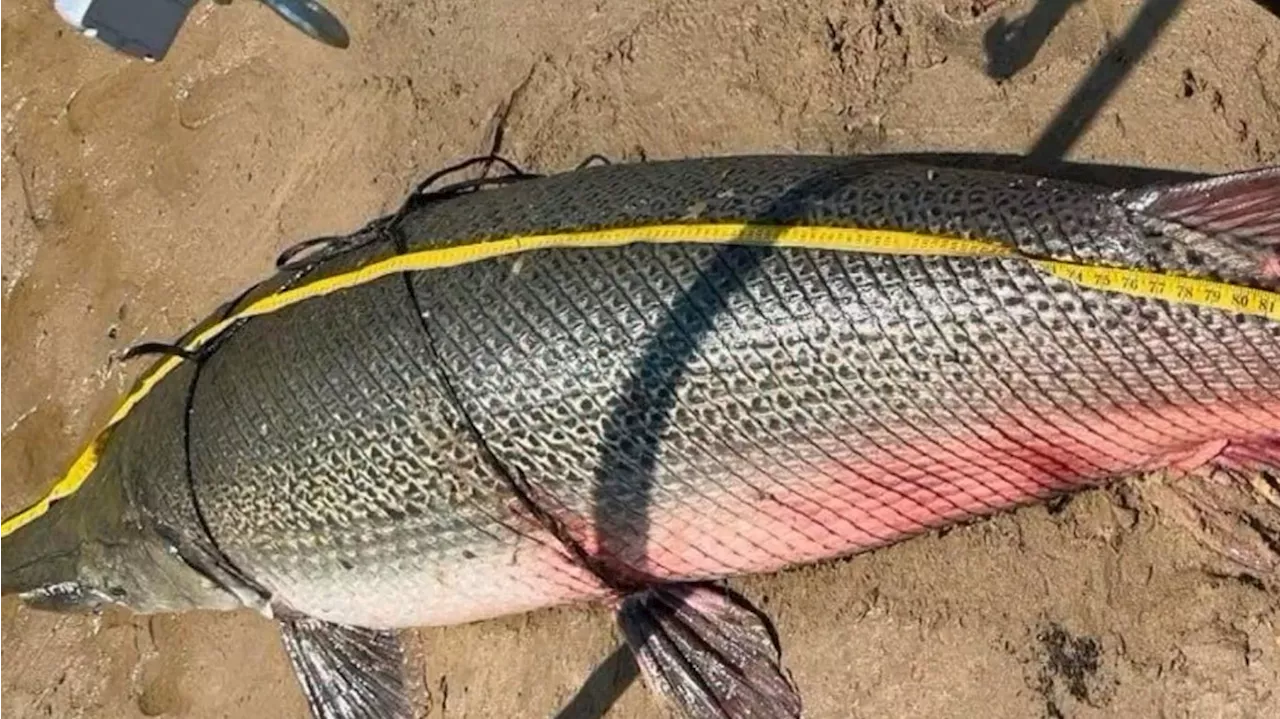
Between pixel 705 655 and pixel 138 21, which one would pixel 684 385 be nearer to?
pixel 705 655

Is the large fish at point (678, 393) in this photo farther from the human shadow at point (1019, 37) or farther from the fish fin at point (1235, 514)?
the human shadow at point (1019, 37)

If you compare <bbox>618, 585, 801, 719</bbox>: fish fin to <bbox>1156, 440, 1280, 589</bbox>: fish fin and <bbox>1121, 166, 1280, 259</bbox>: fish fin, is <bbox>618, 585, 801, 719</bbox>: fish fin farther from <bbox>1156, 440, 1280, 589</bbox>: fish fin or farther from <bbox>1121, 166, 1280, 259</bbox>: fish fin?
<bbox>1121, 166, 1280, 259</bbox>: fish fin

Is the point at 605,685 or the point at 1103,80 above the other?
the point at 1103,80

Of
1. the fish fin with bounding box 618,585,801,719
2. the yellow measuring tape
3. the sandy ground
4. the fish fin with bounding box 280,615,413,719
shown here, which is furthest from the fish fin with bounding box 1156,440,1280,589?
the fish fin with bounding box 280,615,413,719

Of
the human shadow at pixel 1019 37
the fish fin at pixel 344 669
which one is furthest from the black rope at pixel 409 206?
the human shadow at pixel 1019 37

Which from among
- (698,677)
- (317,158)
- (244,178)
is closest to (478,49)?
(317,158)

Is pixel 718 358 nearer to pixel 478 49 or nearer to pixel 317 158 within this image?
pixel 478 49

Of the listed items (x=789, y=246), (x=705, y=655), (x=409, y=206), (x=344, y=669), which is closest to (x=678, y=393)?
(x=789, y=246)
